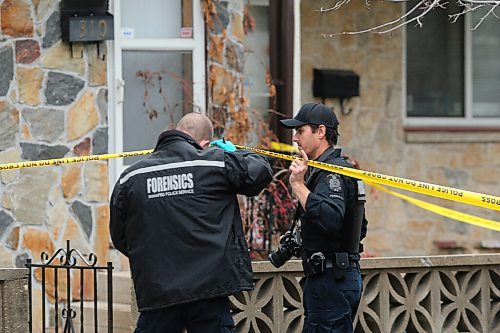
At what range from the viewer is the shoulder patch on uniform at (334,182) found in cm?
669

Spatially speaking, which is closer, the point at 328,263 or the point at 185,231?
the point at 185,231

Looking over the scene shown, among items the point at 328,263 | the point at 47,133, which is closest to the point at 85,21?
the point at 47,133

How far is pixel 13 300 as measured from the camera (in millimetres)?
7539

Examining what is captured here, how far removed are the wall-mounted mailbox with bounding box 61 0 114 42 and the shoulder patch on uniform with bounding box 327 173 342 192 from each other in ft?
11.7

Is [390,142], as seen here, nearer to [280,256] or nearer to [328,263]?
[280,256]

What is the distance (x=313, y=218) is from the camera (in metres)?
6.56

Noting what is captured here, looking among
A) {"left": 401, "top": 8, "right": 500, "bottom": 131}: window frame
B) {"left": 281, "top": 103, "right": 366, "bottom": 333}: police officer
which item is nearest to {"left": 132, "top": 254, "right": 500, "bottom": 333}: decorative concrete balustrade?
{"left": 281, "top": 103, "right": 366, "bottom": 333}: police officer

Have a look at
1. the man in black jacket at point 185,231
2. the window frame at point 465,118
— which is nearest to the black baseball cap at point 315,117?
the man in black jacket at point 185,231

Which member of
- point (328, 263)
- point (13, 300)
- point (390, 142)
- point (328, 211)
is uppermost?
point (390, 142)

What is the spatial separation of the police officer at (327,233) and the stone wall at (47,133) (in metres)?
3.29

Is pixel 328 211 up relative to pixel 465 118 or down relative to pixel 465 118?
down

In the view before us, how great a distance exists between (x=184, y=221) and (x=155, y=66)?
13.1ft

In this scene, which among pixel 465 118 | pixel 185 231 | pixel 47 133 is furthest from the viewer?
pixel 465 118

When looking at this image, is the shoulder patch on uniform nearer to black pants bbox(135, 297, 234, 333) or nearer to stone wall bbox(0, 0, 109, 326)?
black pants bbox(135, 297, 234, 333)
